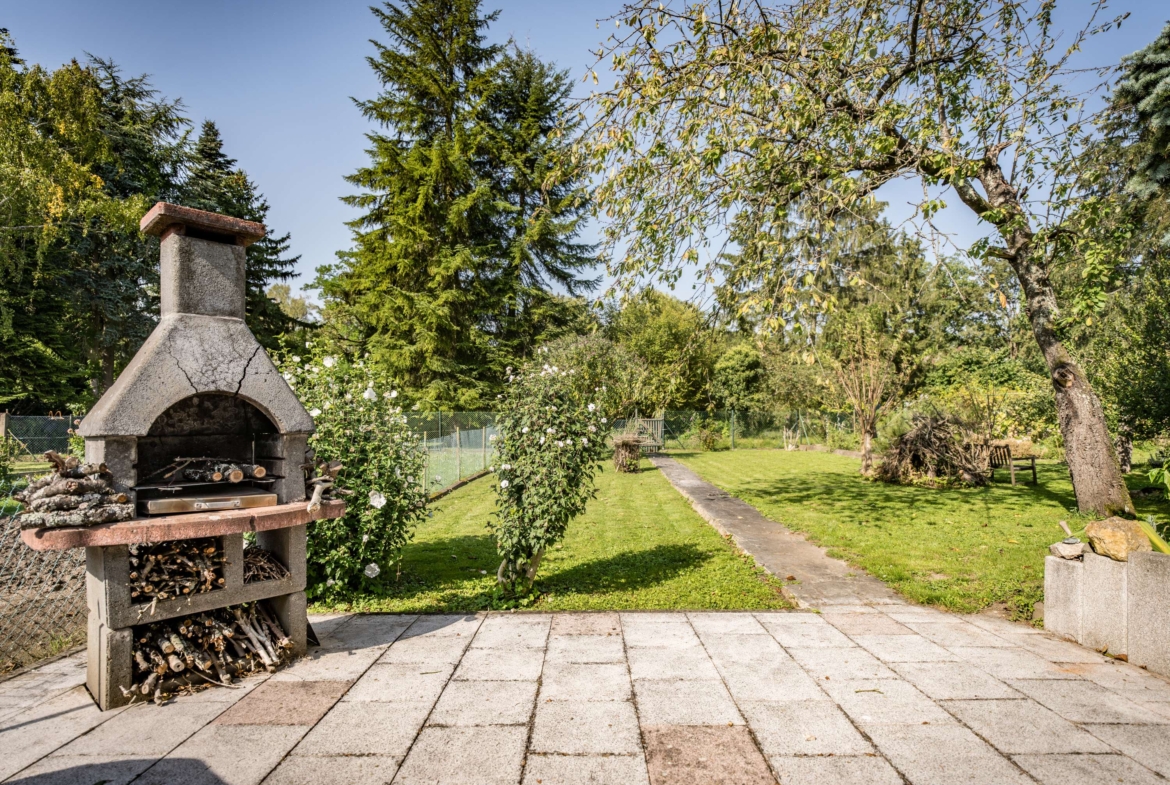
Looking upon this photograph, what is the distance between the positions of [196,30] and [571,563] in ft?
27.9

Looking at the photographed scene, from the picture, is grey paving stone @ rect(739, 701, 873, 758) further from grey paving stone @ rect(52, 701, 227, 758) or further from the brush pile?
the brush pile

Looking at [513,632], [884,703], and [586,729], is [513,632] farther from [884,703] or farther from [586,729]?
[884,703]

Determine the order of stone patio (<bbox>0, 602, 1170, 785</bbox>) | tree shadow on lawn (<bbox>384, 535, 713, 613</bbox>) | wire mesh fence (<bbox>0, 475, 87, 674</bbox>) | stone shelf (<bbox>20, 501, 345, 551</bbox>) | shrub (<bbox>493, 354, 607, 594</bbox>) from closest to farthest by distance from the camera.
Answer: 1. stone patio (<bbox>0, 602, 1170, 785</bbox>)
2. stone shelf (<bbox>20, 501, 345, 551</bbox>)
3. wire mesh fence (<bbox>0, 475, 87, 674</bbox>)
4. shrub (<bbox>493, 354, 607, 594</bbox>)
5. tree shadow on lawn (<bbox>384, 535, 713, 613</bbox>)

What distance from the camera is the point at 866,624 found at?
4.40m

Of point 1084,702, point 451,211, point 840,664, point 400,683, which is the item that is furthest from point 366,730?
point 451,211

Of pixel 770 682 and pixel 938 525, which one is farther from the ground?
pixel 770 682

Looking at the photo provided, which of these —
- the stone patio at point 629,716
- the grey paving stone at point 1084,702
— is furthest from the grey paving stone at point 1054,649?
the grey paving stone at point 1084,702

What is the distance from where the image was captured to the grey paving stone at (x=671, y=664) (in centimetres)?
339

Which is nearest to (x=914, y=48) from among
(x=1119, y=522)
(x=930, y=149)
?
(x=930, y=149)

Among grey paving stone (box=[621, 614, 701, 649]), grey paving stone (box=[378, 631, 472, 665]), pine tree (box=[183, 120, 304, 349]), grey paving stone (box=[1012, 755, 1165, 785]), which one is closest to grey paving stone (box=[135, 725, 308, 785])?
grey paving stone (box=[378, 631, 472, 665])

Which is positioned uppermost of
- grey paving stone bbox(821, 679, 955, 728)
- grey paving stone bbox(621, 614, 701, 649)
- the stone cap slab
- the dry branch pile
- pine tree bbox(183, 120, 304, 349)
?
pine tree bbox(183, 120, 304, 349)

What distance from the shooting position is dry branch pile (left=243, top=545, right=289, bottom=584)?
359 centimetres

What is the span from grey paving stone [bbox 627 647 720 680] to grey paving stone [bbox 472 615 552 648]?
699 mm

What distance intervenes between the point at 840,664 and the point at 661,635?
45.9 inches
